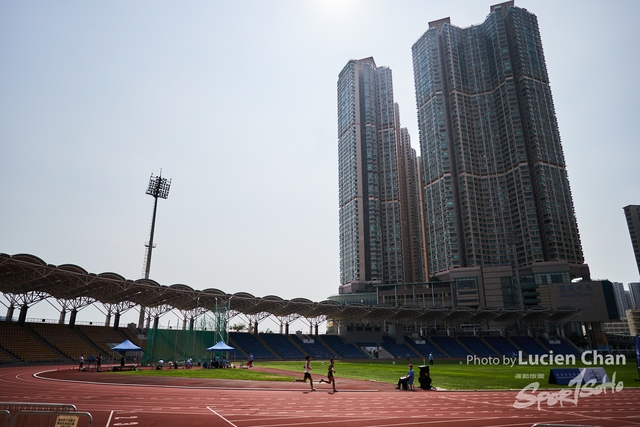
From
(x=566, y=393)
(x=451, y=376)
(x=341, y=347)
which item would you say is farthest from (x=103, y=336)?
(x=566, y=393)

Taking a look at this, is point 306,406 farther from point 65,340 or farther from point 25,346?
point 65,340

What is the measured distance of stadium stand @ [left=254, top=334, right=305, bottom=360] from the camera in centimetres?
6550

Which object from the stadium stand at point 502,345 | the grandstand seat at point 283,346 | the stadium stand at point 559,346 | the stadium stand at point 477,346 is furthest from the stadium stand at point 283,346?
the stadium stand at point 559,346

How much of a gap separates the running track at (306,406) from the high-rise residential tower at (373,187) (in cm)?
12123

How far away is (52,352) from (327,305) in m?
39.3

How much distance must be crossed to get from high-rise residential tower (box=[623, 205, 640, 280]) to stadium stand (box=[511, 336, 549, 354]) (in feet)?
444

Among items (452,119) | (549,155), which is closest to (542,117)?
(549,155)

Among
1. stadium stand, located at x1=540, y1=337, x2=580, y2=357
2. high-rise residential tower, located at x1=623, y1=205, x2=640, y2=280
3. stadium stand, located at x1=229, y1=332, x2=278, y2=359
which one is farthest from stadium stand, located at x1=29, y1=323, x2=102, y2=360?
high-rise residential tower, located at x1=623, y1=205, x2=640, y2=280

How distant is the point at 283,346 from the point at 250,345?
672 centimetres

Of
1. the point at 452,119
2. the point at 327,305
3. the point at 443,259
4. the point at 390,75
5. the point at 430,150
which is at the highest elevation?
the point at 390,75

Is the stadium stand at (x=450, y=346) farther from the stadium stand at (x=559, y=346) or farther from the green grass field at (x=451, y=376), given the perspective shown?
the green grass field at (x=451, y=376)

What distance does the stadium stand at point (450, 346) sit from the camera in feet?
249

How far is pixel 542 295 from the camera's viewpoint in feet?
371

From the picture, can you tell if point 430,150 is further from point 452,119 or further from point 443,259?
point 443,259
